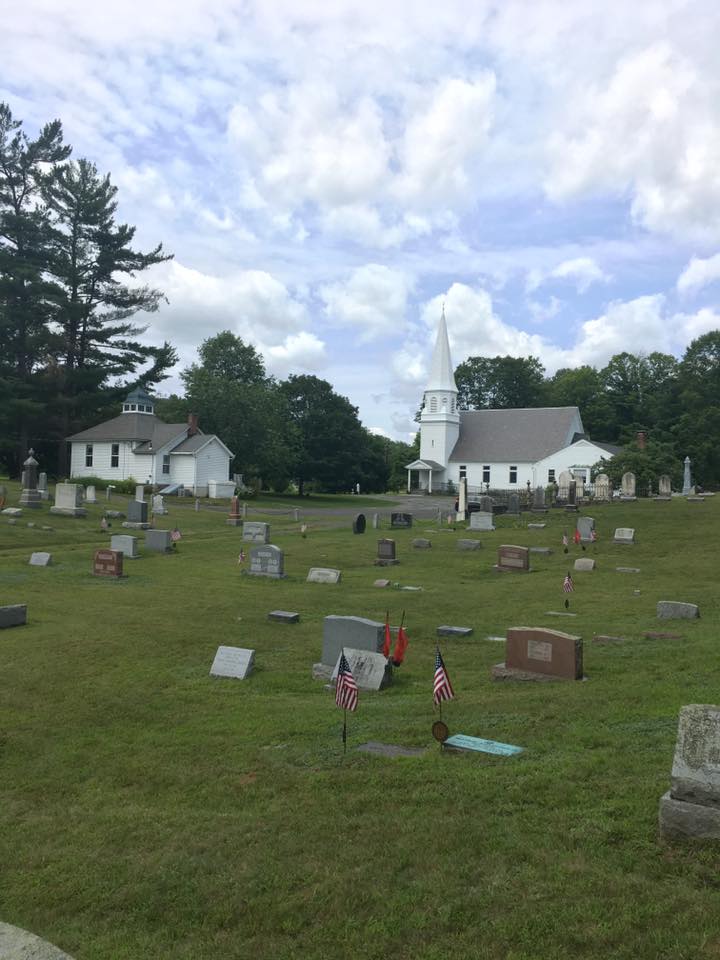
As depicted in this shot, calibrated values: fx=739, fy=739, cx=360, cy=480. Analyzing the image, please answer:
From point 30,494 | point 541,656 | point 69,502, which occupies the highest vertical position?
point 30,494

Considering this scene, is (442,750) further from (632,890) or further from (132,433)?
(132,433)

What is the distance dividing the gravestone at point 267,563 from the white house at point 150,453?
107ft

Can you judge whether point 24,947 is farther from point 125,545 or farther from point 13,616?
point 125,545

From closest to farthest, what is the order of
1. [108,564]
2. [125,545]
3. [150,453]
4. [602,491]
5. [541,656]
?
[541,656]
[108,564]
[125,545]
[602,491]
[150,453]

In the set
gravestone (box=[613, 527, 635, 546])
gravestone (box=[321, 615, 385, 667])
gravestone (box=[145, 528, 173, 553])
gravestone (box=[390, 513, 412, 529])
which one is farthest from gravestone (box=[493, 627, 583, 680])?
gravestone (box=[390, 513, 412, 529])

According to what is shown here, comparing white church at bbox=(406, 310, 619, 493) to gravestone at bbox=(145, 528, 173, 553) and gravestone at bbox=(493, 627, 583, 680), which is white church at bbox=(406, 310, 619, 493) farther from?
gravestone at bbox=(493, 627, 583, 680)

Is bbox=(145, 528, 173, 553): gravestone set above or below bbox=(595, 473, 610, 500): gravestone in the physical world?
below

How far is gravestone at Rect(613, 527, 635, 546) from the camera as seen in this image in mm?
27547

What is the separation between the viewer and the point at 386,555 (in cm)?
2514

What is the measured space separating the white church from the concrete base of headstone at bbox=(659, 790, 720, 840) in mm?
65759

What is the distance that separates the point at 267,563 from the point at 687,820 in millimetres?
17043

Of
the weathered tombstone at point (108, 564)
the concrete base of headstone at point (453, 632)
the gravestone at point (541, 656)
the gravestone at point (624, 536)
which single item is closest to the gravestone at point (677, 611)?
the concrete base of headstone at point (453, 632)

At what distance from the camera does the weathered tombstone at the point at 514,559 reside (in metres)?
23.1


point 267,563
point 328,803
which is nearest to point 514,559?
point 267,563
